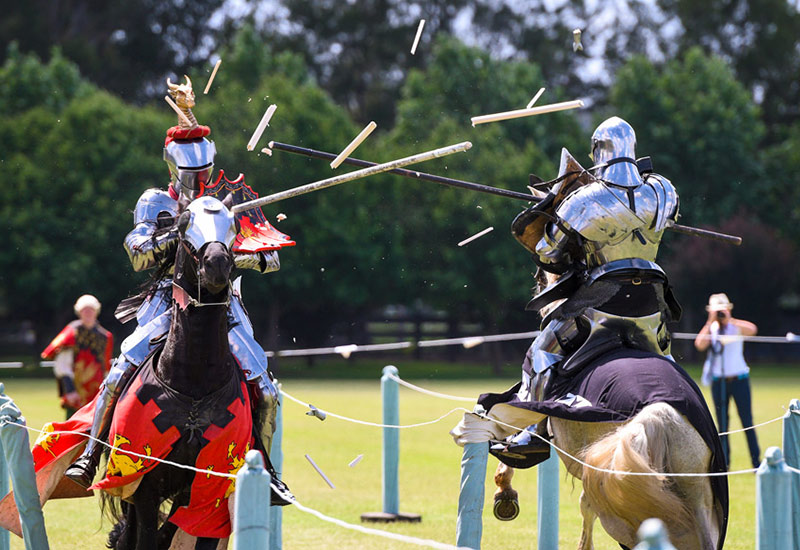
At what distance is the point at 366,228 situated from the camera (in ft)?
103

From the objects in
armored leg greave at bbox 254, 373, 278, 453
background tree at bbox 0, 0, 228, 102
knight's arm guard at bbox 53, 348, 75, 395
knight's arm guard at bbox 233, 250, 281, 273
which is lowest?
armored leg greave at bbox 254, 373, 278, 453

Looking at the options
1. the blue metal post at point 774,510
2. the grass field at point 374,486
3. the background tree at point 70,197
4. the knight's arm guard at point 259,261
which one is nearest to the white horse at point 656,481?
the blue metal post at point 774,510

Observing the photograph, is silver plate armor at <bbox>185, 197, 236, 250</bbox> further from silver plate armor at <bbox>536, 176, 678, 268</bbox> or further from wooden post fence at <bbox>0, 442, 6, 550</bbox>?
wooden post fence at <bbox>0, 442, 6, 550</bbox>

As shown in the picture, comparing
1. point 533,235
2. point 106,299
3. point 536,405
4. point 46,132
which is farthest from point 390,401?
point 46,132

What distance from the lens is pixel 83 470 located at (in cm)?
609

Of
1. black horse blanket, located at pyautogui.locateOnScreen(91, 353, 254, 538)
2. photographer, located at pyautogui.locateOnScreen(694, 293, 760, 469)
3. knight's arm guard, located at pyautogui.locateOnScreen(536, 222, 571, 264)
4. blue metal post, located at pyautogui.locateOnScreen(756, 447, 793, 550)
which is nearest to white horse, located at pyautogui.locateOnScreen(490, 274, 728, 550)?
blue metal post, located at pyautogui.locateOnScreen(756, 447, 793, 550)

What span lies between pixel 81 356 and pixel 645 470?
9.23 m

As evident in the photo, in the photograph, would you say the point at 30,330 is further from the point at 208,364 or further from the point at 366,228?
the point at 208,364

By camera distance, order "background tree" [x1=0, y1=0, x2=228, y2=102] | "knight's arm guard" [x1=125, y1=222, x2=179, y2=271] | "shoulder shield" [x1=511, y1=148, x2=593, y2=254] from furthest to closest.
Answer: "background tree" [x1=0, y1=0, x2=228, y2=102] → "shoulder shield" [x1=511, y1=148, x2=593, y2=254] → "knight's arm guard" [x1=125, y1=222, x2=179, y2=271]

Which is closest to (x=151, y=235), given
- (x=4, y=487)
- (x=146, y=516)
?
(x=146, y=516)

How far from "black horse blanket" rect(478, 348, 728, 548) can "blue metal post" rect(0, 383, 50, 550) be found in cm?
269

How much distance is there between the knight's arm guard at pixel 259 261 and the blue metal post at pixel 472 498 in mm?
1493

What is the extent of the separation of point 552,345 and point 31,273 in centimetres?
2578

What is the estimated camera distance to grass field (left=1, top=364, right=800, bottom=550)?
29.5ft
